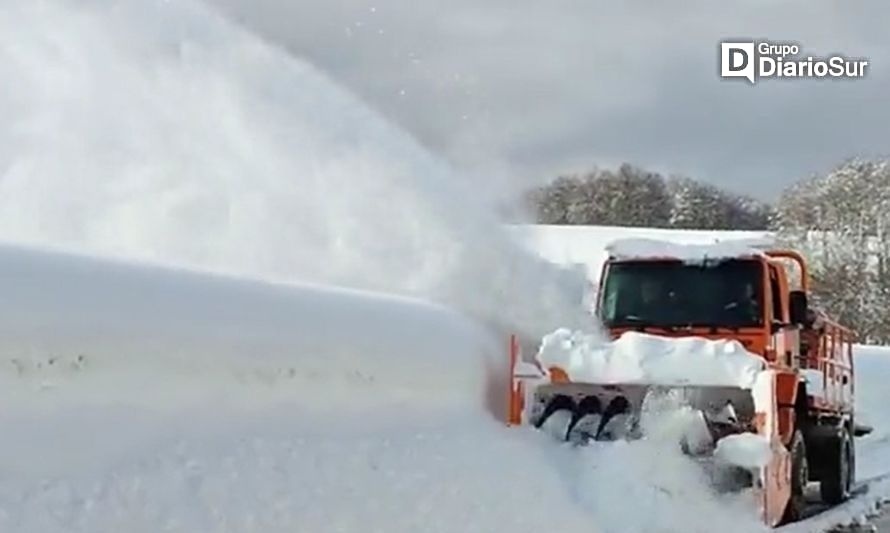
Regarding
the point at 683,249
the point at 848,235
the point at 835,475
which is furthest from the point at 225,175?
the point at 848,235

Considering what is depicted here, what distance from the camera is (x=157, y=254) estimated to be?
459 inches

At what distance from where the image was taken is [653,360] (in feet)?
33.3

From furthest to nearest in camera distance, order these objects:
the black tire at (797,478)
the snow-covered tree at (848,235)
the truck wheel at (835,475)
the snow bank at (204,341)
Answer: the snow-covered tree at (848,235) → the truck wheel at (835,475) → the black tire at (797,478) → the snow bank at (204,341)

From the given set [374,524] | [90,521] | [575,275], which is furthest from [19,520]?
[575,275]

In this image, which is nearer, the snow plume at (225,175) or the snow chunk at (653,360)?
the snow chunk at (653,360)

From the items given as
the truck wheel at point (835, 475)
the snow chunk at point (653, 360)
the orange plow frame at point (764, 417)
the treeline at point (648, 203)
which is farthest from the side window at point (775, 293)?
the treeline at point (648, 203)

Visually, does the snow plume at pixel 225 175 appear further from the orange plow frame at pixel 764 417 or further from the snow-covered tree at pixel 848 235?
the snow-covered tree at pixel 848 235

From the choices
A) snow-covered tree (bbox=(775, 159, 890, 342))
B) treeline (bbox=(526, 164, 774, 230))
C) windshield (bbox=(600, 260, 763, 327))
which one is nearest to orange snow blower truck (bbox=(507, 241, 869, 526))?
windshield (bbox=(600, 260, 763, 327))

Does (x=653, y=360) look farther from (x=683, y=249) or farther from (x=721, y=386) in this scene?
(x=683, y=249)

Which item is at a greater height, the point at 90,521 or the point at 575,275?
the point at 575,275

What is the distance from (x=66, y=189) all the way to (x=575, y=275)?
4761mm

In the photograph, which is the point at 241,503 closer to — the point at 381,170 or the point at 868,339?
the point at 381,170

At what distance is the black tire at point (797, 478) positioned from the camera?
10.8 metres

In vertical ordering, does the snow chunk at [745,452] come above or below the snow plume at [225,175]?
below
